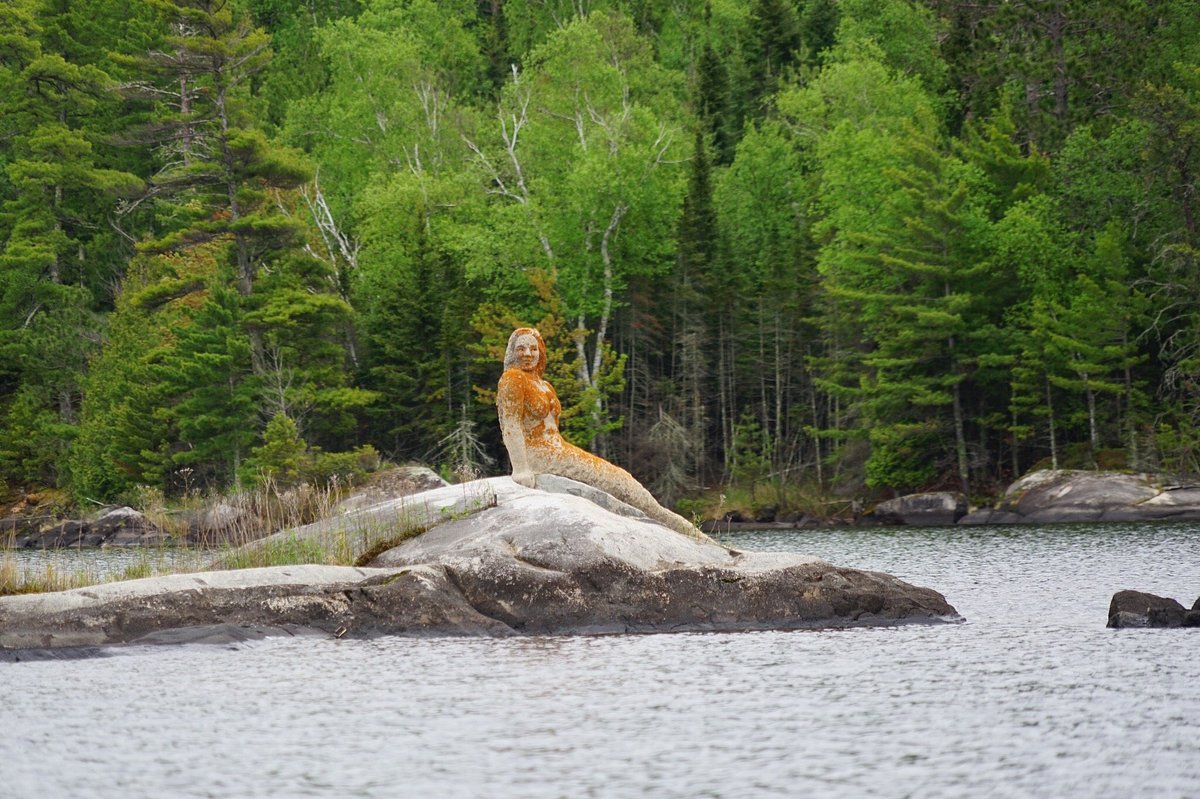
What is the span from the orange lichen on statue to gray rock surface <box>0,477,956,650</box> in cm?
104

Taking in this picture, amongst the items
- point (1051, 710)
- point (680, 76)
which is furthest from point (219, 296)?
point (1051, 710)

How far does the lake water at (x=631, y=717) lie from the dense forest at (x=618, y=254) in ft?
92.5

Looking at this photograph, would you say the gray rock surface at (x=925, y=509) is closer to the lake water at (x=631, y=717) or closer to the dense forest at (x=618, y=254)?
the dense forest at (x=618, y=254)

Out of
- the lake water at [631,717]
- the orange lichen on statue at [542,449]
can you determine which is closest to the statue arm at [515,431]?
the orange lichen on statue at [542,449]

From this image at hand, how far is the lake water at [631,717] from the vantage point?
1052cm

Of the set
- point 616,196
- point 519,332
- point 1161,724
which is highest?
point 616,196

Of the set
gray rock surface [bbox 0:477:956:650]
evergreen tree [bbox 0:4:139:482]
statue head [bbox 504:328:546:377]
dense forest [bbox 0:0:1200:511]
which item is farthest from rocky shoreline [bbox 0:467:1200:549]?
gray rock surface [bbox 0:477:956:650]

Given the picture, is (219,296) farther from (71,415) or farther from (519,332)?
(519,332)

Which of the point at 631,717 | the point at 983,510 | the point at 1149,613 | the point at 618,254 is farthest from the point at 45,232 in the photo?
the point at 631,717

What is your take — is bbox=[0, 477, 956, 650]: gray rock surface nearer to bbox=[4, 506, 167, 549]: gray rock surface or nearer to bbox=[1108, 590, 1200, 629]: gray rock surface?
bbox=[1108, 590, 1200, 629]: gray rock surface

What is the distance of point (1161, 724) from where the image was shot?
12.2 metres

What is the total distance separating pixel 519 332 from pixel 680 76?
51.8 m

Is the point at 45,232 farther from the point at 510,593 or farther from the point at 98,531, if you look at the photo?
the point at 510,593

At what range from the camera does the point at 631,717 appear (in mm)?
12672
